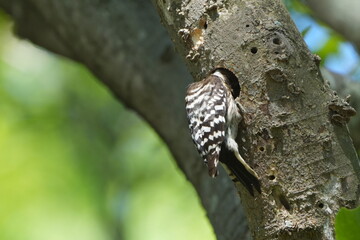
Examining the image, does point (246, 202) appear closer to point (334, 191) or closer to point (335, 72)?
point (334, 191)

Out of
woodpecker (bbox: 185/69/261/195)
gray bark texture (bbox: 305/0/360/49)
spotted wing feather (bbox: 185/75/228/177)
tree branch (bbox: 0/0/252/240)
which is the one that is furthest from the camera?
tree branch (bbox: 0/0/252/240)

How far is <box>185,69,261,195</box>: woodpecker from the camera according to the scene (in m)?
3.23

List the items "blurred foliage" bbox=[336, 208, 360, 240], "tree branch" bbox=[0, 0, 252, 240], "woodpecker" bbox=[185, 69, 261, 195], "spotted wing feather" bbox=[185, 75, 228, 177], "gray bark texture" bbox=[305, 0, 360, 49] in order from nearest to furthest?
"blurred foliage" bbox=[336, 208, 360, 240]
"woodpecker" bbox=[185, 69, 261, 195]
"spotted wing feather" bbox=[185, 75, 228, 177]
"gray bark texture" bbox=[305, 0, 360, 49]
"tree branch" bbox=[0, 0, 252, 240]

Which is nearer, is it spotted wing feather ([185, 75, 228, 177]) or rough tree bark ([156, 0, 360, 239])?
rough tree bark ([156, 0, 360, 239])

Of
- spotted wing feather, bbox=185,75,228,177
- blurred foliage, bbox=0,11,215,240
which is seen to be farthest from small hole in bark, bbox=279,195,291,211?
blurred foliage, bbox=0,11,215,240

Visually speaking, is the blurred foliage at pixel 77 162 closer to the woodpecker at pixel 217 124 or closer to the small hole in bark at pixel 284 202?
the woodpecker at pixel 217 124

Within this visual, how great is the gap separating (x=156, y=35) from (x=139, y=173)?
5373mm

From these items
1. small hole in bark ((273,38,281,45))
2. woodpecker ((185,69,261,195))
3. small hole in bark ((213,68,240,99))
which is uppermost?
small hole in bark ((273,38,281,45))

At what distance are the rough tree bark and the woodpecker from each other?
5 centimetres

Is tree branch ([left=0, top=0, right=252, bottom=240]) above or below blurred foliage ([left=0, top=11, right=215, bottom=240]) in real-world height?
above

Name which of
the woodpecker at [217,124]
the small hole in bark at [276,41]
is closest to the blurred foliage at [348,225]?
the woodpecker at [217,124]

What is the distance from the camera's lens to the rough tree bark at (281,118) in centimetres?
309

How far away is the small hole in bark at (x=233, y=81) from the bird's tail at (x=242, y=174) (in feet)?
1.13

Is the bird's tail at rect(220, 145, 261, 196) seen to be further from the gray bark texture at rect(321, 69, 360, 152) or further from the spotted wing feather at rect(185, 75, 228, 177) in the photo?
the gray bark texture at rect(321, 69, 360, 152)
